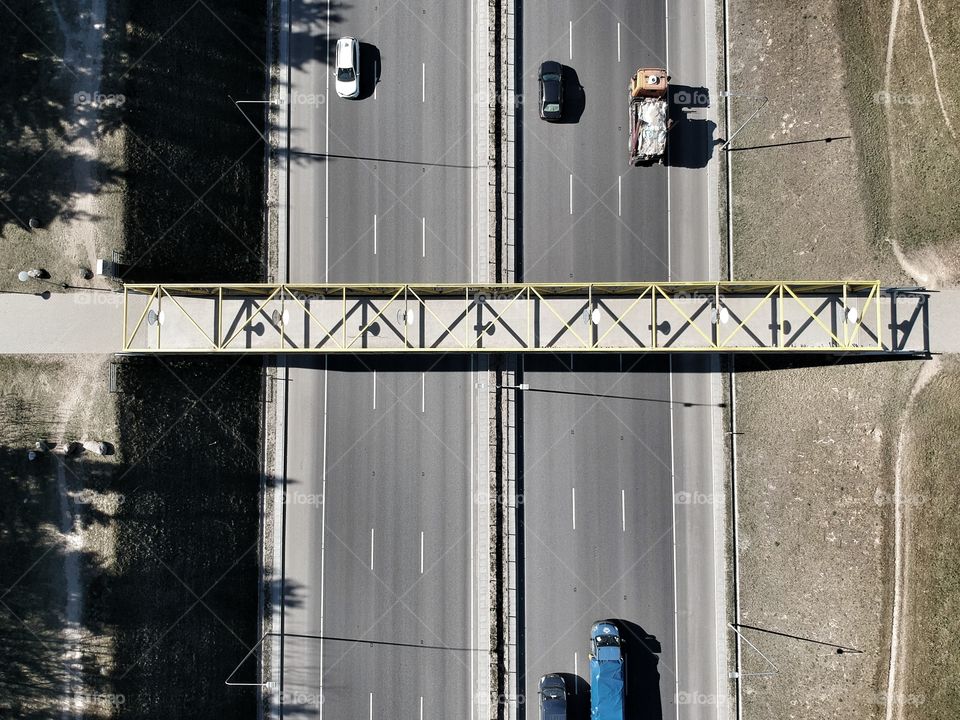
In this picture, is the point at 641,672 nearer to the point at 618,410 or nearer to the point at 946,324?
the point at 618,410

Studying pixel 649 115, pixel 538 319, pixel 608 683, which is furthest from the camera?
pixel 649 115

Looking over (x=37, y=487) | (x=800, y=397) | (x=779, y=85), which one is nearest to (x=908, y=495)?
(x=800, y=397)

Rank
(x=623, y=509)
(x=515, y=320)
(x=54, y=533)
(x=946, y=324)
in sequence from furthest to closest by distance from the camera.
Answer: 1. (x=623, y=509)
2. (x=946, y=324)
3. (x=54, y=533)
4. (x=515, y=320)

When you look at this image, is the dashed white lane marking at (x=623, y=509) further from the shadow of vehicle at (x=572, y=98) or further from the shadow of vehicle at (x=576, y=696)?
the shadow of vehicle at (x=572, y=98)

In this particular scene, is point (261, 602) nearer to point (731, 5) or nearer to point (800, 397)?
point (800, 397)

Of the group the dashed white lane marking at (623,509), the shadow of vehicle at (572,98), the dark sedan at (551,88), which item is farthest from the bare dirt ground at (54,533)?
the shadow of vehicle at (572,98)

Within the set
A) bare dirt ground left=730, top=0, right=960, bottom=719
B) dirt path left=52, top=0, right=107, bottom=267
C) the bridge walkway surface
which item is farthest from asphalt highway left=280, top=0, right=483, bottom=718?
bare dirt ground left=730, top=0, right=960, bottom=719

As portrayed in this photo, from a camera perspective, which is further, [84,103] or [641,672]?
[641,672]

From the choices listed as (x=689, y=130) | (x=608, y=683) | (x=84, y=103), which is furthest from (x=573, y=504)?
(x=84, y=103)
